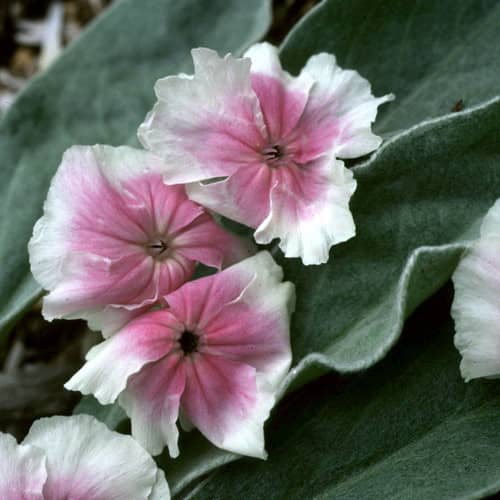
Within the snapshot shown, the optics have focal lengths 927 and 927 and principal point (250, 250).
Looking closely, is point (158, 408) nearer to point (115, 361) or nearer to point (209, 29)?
point (115, 361)

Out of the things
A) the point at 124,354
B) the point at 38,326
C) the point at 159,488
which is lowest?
the point at 38,326

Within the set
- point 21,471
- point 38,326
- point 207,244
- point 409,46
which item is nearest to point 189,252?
point 207,244

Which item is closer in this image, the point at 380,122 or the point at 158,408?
the point at 158,408

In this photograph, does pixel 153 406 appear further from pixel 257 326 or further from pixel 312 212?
pixel 312 212

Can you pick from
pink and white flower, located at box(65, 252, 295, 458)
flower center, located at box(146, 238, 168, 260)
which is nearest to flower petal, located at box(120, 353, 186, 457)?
pink and white flower, located at box(65, 252, 295, 458)

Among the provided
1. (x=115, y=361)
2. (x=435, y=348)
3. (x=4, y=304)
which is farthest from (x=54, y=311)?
(x=435, y=348)

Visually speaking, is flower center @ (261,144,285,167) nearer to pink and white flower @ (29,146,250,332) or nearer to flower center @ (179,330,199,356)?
pink and white flower @ (29,146,250,332)
